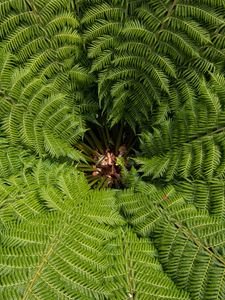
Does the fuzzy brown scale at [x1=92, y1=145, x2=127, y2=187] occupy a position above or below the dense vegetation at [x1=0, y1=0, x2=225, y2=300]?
below

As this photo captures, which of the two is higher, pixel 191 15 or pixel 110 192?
pixel 191 15

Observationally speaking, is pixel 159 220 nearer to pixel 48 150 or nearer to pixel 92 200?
pixel 92 200

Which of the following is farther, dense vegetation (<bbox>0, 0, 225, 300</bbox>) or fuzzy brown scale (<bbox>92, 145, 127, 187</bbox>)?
fuzzy brown scale (<bbox>92, 145, 127, 187</bbox>)

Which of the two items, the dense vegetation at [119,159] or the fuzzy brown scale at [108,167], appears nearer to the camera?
the dense vegetation at [119,159]

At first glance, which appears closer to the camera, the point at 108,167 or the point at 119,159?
the point at 119,159

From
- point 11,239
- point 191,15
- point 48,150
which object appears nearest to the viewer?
point 11,239

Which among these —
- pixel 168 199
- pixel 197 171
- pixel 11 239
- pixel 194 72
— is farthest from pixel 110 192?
pixel 194 72

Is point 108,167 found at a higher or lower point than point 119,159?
lower

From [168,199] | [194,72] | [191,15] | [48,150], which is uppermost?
[191,15]
